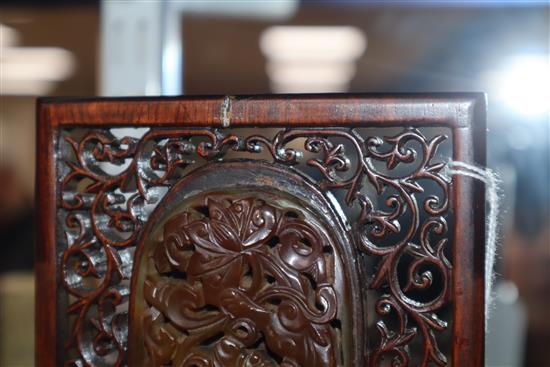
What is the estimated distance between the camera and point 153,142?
772mm

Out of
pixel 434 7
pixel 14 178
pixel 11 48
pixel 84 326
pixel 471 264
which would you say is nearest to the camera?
pixel 471 264

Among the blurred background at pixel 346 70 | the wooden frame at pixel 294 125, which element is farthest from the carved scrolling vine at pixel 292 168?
the blurred background at pixel 346 70

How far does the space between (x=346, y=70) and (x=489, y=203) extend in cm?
166

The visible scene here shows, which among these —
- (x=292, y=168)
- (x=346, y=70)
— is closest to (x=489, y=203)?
(x=292, y=168)

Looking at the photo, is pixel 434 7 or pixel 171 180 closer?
pixel 171 180

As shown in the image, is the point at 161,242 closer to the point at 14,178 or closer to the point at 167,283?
Answer: the point at 167,283

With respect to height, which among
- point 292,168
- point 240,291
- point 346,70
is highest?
point 346,70

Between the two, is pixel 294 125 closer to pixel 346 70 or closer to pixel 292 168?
pixel 292 168

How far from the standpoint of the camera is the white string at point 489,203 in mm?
661

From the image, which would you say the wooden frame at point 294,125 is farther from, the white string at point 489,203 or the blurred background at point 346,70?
the blurred background at point 346,70

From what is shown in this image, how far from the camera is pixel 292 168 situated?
0.71 m

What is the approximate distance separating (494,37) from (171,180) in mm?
1627

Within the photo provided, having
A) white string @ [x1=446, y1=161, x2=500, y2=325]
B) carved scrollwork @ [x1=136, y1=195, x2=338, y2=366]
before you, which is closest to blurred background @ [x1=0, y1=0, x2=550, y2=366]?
white string @ [x1=446, y1=161, x2=500, y2=325]

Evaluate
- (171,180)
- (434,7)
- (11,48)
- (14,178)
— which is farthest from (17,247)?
(171,180)
